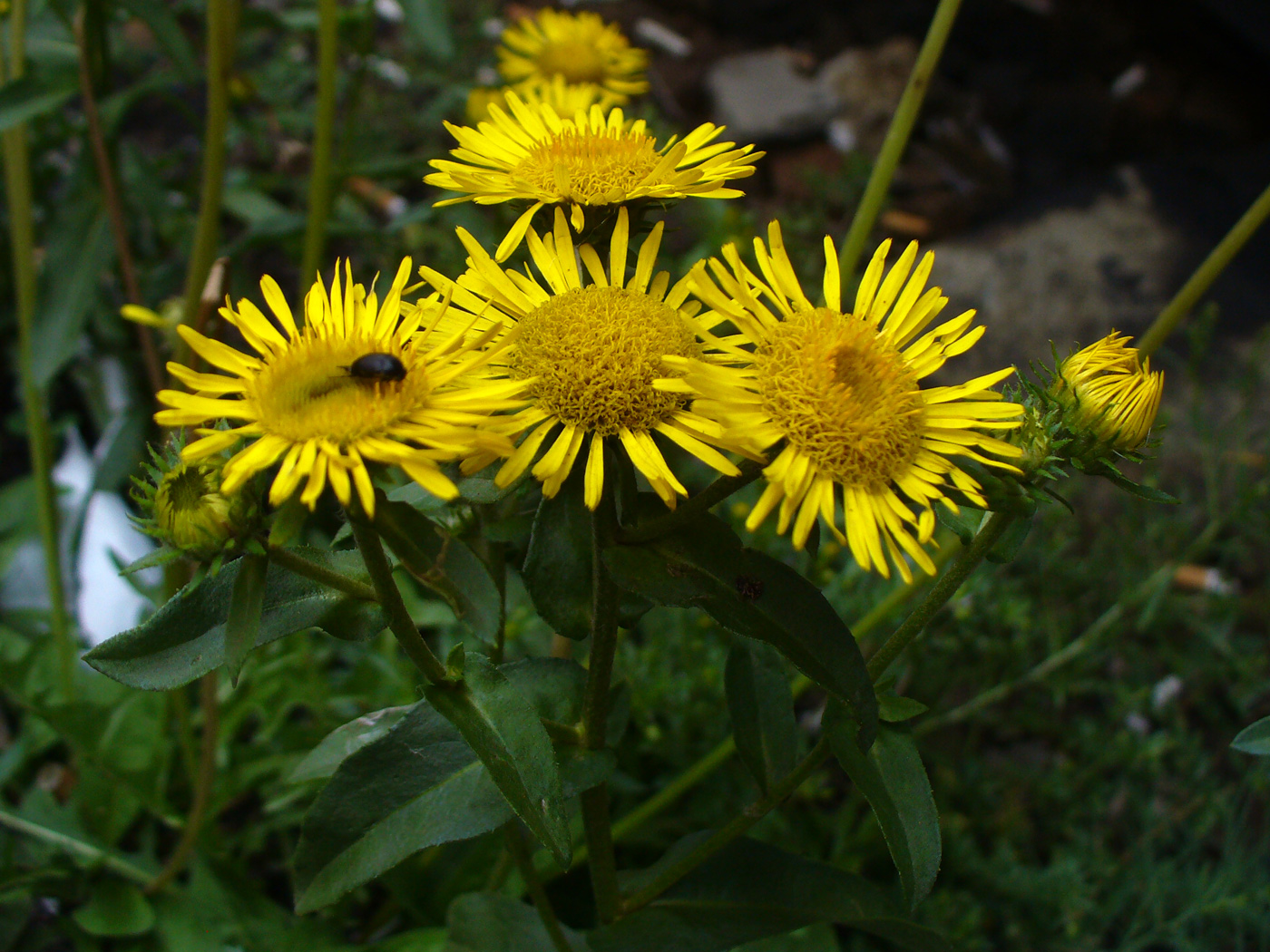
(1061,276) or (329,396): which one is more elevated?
(1061,276)

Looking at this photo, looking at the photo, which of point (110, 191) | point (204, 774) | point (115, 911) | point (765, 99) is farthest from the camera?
point (765, 99)

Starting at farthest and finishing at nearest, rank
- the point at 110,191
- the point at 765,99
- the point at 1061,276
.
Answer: the point at 765,99, the point at 1061,276, the point at 110,191

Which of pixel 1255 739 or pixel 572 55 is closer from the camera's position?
pixel 1255 739

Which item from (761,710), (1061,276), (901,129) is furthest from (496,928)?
(1061,276)

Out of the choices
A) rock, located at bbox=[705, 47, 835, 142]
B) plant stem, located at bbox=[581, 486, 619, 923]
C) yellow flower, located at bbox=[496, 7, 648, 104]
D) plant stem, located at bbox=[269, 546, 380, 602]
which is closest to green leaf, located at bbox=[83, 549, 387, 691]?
plant stem, located at bbox=[269, 546, 380, 602]

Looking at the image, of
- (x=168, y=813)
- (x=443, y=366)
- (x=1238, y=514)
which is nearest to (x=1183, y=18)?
(x=1238, y=514)

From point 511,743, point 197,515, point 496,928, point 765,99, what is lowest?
point 496,928

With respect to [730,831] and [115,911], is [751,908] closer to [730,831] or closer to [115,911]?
[730,831]

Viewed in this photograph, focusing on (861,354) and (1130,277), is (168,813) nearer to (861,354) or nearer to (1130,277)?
(861,354)
